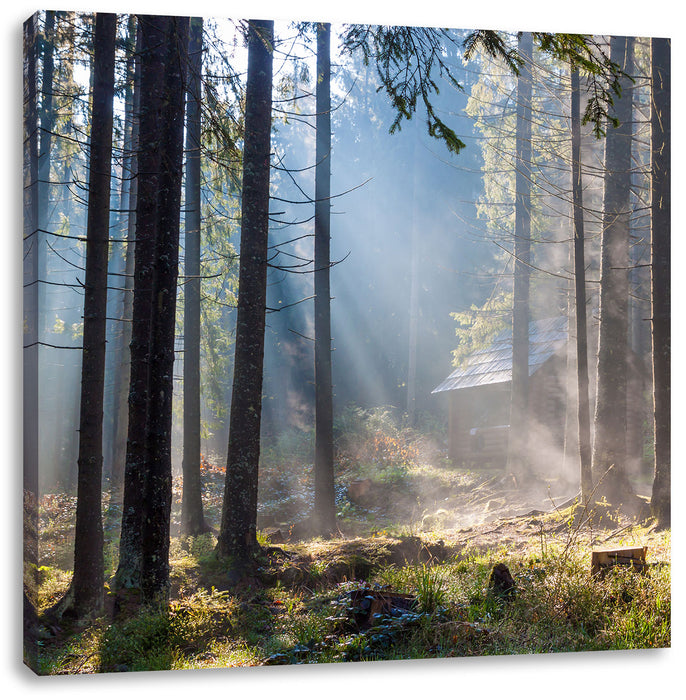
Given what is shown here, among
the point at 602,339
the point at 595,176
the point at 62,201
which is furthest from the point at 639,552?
the point at 62,201

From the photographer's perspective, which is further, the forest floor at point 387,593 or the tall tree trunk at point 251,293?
the tall tree trunk at point 251,293

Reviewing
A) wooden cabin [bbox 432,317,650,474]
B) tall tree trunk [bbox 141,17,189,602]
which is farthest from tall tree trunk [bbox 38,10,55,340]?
wooden cabin [bbox 432,317,650,474]

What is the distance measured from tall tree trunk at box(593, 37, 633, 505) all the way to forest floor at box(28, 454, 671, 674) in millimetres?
431

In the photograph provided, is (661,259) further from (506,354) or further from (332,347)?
(506,354)

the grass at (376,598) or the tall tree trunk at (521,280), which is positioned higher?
the tall tree trunk at (521,280)

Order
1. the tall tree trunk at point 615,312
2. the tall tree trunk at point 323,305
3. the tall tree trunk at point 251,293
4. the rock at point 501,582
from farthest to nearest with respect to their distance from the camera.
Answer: the tall tree trunk at point 615,312 < the tall tree trunk at point 323,305 < the tall tree trunk at point 251,293 < the rock at point 501,582

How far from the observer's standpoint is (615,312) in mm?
6609

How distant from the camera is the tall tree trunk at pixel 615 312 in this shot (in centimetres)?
601

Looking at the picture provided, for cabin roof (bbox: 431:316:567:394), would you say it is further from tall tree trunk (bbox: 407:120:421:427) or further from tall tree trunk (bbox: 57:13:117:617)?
tall tree trunk (bbox: 57:13:117:617)

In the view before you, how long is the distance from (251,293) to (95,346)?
1409 mm

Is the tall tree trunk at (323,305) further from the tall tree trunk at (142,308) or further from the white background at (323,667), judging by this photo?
the tall tree trunk at (142,308)

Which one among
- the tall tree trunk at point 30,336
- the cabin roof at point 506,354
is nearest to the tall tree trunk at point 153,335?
the tall tree trunk at point 30,336

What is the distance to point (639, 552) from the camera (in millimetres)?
4996

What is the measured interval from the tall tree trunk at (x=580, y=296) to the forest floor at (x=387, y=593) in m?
0.49
